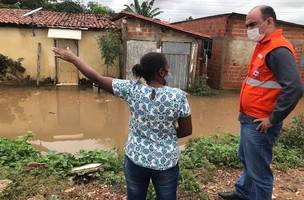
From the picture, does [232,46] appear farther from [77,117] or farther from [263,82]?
[263,82]

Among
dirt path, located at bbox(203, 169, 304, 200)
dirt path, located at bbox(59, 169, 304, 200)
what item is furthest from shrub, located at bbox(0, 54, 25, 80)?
dirt path, located at bbox(203, 169, 304, 200)

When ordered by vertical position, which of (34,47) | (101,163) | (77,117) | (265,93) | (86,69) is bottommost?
(77,117)

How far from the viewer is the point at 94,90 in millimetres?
12953

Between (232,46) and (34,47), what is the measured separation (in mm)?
7640

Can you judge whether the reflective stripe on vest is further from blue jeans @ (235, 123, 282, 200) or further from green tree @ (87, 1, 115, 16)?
green tree @ (87, 1, 115, 16)

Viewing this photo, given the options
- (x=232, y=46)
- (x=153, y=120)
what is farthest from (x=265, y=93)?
(x=232, y=46)

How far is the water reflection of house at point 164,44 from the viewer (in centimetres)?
1312

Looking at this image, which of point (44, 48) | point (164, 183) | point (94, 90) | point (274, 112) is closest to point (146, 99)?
point (164, 183)

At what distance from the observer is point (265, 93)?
8.93ft

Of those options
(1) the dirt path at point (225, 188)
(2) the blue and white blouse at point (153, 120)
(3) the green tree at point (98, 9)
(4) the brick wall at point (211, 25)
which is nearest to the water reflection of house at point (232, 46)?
(4) the brick wall at point (211, 25)

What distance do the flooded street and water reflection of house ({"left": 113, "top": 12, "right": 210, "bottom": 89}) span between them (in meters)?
1.59

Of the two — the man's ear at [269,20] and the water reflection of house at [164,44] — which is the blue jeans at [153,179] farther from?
the water reflection of house at [164,44]

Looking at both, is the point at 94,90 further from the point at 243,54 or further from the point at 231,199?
the point at 231,199

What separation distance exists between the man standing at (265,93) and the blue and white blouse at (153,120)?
30.3 inches
